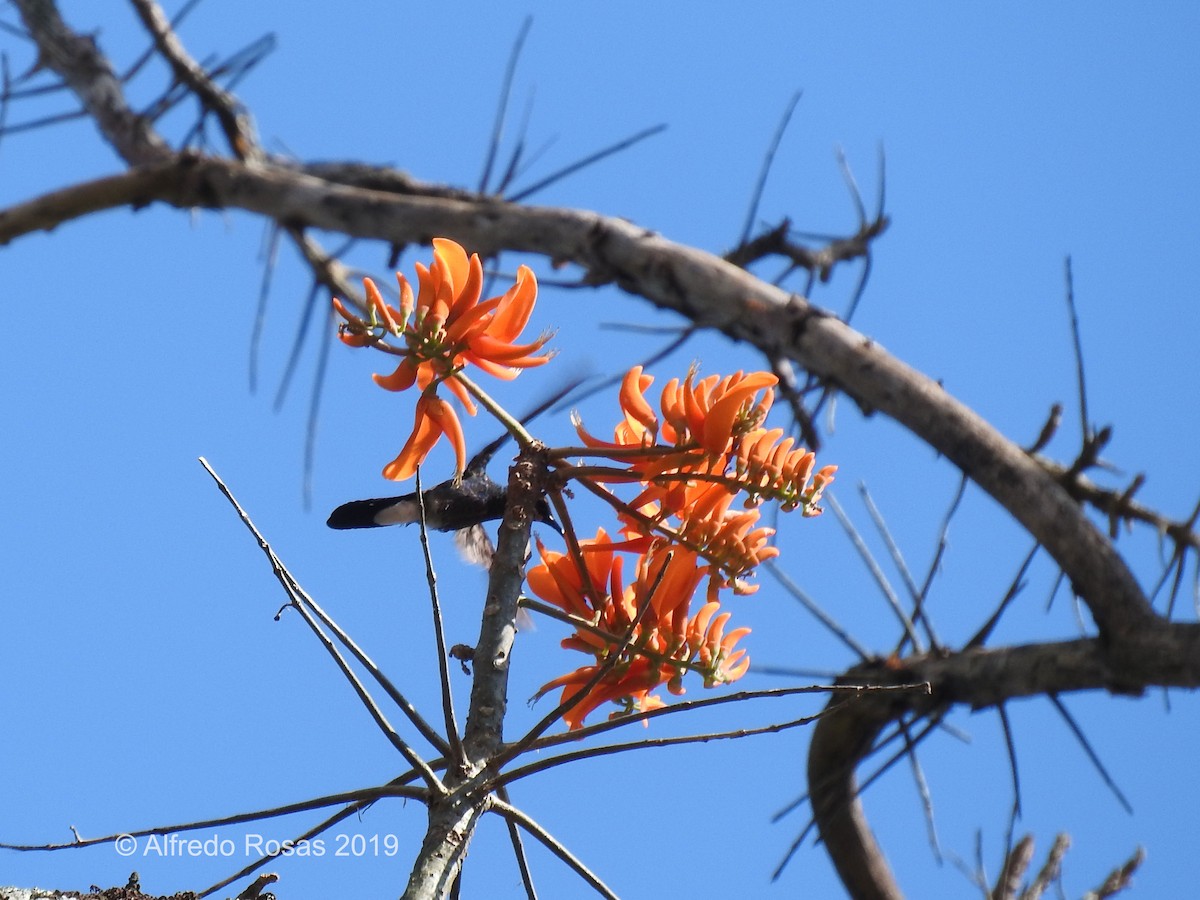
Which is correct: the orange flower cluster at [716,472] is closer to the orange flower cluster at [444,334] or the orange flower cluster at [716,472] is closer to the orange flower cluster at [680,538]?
the orange flower cluster at [680,538]

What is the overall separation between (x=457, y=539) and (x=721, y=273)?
3.75 feet

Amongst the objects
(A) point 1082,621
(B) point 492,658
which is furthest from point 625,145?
(B) point 492,658

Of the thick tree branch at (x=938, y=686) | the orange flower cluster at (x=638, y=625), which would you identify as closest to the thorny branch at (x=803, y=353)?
the thick tree branch at (x=938, y=686)

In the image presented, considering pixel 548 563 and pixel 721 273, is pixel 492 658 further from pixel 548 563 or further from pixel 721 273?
pixel 721 273

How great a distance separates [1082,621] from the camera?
96.0 inches

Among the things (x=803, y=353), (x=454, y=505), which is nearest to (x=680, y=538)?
(x=454, y=505)

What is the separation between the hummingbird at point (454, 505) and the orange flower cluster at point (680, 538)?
100 millimetres

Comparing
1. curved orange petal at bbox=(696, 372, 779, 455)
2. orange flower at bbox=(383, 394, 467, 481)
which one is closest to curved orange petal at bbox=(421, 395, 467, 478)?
orange flower at bbox=(383, 394, 467, 481)

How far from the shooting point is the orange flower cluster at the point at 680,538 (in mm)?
1570

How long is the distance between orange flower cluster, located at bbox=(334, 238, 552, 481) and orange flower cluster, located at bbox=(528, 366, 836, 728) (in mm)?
186

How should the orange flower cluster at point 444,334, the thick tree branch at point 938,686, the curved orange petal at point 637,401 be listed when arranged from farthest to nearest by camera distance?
the thick tree branch at point 938,686
the curved orange petal at point 637,401
the orange flower cluster at point 444,334

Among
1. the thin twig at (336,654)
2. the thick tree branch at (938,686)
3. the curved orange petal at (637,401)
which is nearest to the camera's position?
the thin twig at (336,654)

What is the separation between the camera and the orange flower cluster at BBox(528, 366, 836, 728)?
1.57m

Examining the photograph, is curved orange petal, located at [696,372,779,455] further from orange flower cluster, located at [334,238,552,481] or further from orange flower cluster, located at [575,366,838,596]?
orange flower cluster, located at [334,238,552,481]
